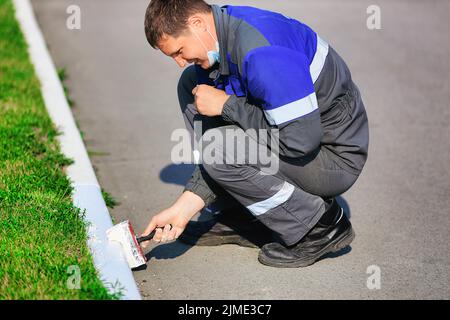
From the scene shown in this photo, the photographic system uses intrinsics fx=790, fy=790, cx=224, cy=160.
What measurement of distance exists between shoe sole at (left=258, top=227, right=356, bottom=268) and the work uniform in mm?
122

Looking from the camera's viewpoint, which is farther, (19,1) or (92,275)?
(19,1)

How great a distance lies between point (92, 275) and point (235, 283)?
2.57 feet

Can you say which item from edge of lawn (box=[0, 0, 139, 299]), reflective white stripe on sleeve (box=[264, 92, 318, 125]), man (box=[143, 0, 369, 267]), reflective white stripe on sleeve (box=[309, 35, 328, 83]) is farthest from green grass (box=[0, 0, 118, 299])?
reflective white stripe on sleeve (box=[309, 35, 328, 83])

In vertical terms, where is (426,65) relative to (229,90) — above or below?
below

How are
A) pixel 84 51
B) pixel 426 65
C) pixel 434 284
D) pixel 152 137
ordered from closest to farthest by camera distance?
pixel 434 284 → pixel 152 137 → pixel 426 65 → pixel 84 51

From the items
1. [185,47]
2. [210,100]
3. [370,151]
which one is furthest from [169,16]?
[370,151]

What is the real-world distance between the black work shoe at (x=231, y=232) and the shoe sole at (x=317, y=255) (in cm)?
25

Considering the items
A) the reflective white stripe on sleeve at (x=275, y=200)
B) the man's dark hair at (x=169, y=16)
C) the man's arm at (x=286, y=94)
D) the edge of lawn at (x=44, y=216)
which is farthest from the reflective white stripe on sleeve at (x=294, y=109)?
the edge of lawn at (x=44, y=216)

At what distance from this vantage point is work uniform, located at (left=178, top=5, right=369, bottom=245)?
3.85 metres

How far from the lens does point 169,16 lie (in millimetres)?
Result: 3982

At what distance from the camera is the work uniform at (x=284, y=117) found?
3.85m

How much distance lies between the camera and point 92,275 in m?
3.88
